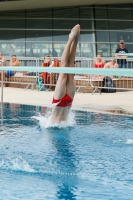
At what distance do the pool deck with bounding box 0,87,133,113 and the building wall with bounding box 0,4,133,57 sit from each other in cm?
757

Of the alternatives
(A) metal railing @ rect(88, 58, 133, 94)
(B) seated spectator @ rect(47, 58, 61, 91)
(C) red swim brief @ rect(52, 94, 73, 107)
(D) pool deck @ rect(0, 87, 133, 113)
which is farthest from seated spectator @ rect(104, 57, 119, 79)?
(C) red swim brief @ rect(52, 94, 73, 107)

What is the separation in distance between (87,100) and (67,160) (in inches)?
338

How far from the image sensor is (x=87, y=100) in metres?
14.6

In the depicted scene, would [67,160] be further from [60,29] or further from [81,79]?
[60,29]

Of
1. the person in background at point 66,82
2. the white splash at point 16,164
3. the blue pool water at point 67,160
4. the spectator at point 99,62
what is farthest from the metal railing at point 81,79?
the white splash at point 16,164

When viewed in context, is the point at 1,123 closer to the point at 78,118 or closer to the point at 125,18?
the point at 78,118

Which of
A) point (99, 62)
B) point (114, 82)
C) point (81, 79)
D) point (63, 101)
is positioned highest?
point (99, 62)

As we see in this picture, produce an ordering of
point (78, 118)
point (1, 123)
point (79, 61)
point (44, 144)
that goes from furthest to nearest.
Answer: point (79, 61)
point (78, 118)
point (1, 123)
point (44, 144)

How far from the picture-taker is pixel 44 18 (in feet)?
85.5

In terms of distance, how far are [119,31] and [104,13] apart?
1489 millimetres

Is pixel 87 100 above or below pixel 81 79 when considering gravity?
below

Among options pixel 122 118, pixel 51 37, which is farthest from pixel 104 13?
pixel 122 118

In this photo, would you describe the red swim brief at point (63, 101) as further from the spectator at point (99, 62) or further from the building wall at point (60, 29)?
the building wall at point (60, 29)

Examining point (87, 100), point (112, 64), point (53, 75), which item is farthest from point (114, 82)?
point (87, 100)
